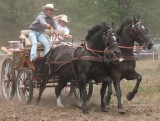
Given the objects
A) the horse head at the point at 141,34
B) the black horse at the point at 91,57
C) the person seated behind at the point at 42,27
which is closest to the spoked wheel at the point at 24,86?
the person seated behind at the point at 42,27

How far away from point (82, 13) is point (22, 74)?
38046mm

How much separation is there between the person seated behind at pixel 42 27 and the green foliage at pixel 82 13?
56.6 ft

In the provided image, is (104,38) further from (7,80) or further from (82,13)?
(82,13)

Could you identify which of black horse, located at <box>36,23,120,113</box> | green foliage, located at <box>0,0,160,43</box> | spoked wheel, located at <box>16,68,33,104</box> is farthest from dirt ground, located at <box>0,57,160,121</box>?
green foliage, located at <box>0,0,160,43</box>

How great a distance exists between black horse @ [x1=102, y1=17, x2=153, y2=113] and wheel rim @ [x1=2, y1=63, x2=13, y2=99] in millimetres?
3657

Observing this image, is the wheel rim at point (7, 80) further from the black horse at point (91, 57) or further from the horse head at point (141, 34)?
the horse head at point (141, 34)

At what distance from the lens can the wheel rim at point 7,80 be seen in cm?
1259

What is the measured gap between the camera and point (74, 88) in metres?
12.7

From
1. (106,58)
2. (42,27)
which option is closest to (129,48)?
(106,58)

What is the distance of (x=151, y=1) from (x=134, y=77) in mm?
26368

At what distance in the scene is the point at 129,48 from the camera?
32.3ft

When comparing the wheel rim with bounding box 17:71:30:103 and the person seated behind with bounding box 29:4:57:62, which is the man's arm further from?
the wheel rim with bounding box 17:71:30:103

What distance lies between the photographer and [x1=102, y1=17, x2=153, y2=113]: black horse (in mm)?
9547

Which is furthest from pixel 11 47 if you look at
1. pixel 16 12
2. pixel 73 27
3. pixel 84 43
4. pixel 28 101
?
pixel 73 27
